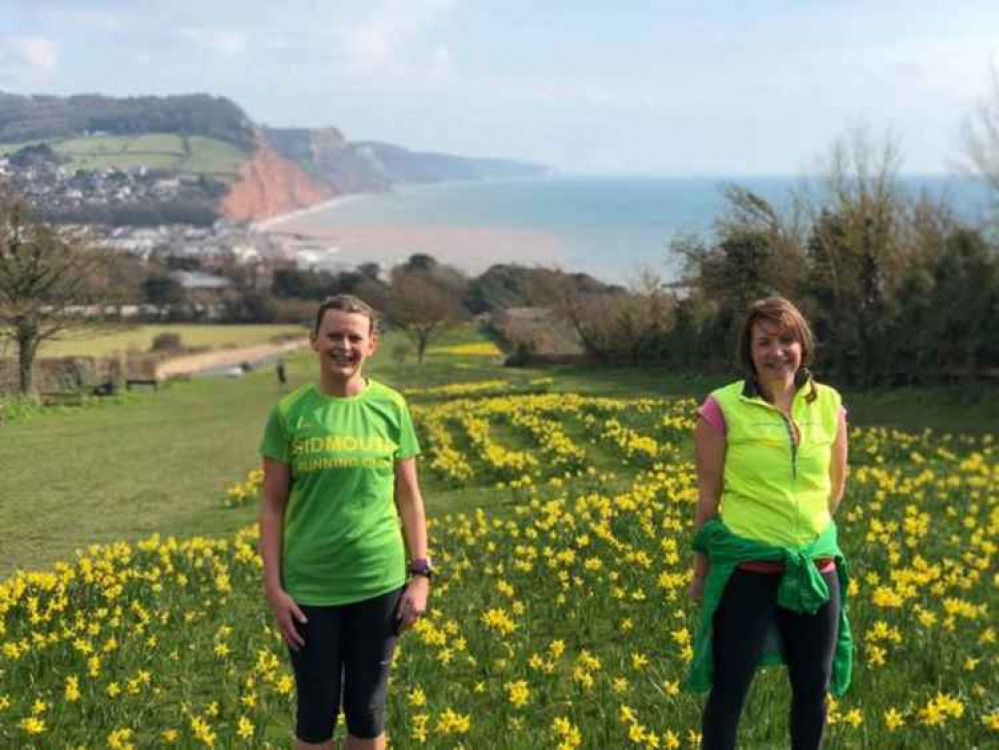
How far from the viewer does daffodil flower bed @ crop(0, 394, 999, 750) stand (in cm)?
493

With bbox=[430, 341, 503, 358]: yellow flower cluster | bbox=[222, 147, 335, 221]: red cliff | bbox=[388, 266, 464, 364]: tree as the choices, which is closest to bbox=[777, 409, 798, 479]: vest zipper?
bbox=[388, 266, 464, 364]: tree

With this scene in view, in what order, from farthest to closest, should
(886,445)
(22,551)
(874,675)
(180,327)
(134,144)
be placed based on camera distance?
(180,327)
(134,144)
(886,445)
(22,551)
(874,675)

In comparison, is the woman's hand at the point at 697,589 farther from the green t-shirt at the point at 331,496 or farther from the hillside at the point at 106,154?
the hillside at the point at 106,154

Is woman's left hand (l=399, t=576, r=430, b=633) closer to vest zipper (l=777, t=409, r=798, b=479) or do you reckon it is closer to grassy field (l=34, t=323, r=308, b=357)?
vest zipper (l=777, t=409, r=798, b=479)

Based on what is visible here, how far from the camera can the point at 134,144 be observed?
45094 millimetres

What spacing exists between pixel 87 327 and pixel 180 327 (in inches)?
1797

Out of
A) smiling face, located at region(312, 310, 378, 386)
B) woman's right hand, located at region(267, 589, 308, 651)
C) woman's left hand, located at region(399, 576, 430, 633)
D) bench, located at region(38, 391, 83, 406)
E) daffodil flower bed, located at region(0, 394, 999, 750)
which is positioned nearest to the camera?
woman's right hand, located at region(267, 589, 308, 651)

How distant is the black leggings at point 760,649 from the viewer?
3807 mm

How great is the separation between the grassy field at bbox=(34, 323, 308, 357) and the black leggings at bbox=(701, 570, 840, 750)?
5023cm

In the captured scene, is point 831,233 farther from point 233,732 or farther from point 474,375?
point 233,732

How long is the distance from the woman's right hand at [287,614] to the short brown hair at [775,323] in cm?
221

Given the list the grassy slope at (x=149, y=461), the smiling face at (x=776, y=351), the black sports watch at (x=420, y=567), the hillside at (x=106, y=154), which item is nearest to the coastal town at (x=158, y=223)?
the hillside at (x=106, y=154)

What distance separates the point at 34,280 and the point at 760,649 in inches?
1312

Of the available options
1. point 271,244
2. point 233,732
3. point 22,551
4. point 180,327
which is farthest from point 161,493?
point 271,244
